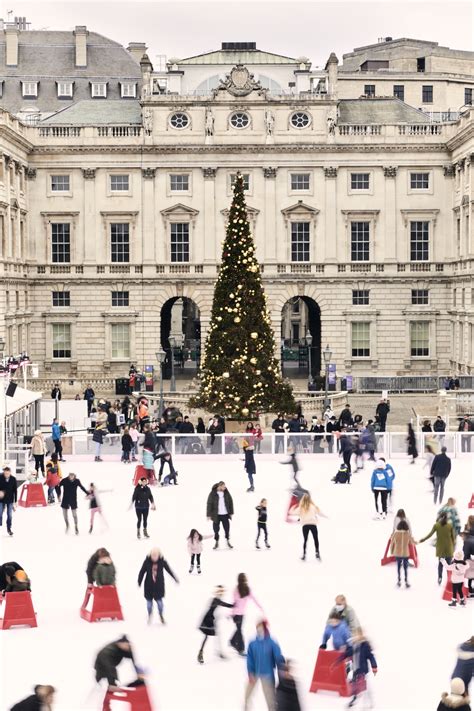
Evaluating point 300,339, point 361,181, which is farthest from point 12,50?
point 300,339

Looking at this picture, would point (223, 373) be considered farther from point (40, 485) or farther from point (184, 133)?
point (184, 133)

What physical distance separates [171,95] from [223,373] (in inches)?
1119

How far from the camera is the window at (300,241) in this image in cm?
7219

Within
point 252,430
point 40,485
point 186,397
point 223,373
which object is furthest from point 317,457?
point 186,397

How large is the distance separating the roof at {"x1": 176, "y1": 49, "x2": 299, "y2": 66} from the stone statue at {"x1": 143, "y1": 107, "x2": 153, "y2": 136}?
33.5ft

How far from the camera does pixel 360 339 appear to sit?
72.2 metres

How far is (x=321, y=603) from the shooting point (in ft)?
78.6

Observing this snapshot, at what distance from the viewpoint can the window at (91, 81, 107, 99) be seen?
296 feet

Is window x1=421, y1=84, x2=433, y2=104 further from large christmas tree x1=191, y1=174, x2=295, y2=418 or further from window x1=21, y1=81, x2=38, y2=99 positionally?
large christmas tree x1=191, y1=174, x2=295, y2=418

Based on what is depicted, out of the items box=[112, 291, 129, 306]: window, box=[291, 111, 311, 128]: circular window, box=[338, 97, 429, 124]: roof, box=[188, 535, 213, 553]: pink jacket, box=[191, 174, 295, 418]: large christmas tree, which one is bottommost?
box=[188, 535, 213, 553]: pink jacket

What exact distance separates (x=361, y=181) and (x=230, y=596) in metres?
50.1

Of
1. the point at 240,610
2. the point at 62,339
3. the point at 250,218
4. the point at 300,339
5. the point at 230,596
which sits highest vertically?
the point at 250,218

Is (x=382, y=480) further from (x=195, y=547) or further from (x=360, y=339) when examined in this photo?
(x=360, y=339)

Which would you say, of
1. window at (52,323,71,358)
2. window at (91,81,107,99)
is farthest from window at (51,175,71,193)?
window at (91,81,107,99)
